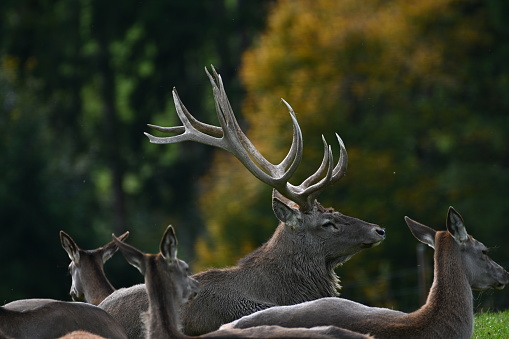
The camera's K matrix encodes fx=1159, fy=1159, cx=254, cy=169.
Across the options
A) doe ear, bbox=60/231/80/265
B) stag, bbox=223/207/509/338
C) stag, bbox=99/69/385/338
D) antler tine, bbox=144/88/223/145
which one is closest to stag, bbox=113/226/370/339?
stag, bbox=223/207/509/338

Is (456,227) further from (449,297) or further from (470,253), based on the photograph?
(449,297)

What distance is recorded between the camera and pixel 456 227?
9445 mm

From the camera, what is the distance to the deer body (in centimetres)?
890

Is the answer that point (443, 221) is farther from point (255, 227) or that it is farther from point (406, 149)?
point (255, 227)

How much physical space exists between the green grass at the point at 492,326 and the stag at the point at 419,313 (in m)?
1.00

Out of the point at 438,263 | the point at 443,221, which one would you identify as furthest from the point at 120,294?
the point at 443,221

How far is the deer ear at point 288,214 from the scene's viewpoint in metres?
10.6

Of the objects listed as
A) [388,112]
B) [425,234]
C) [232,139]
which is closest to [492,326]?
[425,234]

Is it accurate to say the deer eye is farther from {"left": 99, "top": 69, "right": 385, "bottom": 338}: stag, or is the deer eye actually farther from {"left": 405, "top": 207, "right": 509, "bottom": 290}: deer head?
{"left": 405, "top": 207, "right": 509, "bottom": 290}: deer head

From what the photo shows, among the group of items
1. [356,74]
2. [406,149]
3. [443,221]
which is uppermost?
[356,74]

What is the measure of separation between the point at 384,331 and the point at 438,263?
1.09m

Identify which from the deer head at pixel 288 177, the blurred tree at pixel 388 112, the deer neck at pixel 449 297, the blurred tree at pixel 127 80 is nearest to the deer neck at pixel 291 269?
the deer head at pixel 288 177

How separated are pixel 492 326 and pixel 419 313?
236cm

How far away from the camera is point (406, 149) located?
2723cm
